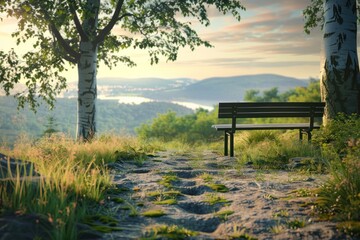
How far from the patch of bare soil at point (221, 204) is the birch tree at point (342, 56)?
3.01 m

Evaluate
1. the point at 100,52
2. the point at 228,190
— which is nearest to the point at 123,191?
the point at 228,190

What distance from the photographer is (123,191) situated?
595 centimetres

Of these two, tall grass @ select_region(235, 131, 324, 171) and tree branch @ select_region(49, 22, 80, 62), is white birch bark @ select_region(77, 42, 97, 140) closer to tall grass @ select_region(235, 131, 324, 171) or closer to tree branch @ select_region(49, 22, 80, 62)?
tree branch @ select_region(49, 22, 80, 62)

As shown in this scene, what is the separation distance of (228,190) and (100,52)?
1083 centimetres

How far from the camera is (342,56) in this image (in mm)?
9500

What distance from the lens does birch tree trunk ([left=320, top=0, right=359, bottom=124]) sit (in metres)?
9.45

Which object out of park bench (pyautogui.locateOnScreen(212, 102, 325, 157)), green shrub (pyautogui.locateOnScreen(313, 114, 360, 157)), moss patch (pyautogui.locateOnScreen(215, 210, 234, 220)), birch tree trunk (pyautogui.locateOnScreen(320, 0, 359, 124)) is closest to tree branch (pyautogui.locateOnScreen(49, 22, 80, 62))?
park bench (pyautogui.locateOnScreen(212, 102, 325, 157))

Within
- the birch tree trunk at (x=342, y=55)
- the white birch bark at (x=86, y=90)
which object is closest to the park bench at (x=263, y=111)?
the birch tree trunk at (x=342, y=55)

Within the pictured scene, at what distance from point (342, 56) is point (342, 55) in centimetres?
2

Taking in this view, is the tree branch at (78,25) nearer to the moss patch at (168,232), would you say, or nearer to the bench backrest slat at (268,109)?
the bench backrest slat at (268,109)

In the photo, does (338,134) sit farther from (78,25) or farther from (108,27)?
(78,25)

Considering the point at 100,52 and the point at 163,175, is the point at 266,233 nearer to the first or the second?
the point at 163,175

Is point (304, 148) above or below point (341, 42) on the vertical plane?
below

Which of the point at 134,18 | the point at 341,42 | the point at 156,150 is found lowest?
the point at 156,150
